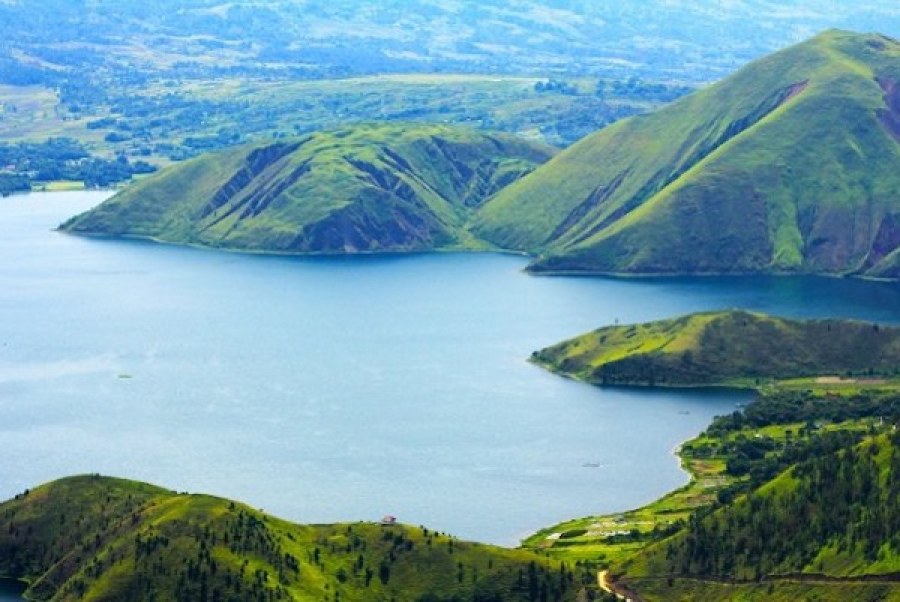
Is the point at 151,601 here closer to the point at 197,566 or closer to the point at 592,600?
the point at 197,566

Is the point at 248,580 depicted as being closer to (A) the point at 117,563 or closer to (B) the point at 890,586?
(A) the point at 117,563

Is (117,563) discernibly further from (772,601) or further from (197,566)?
(772,601)

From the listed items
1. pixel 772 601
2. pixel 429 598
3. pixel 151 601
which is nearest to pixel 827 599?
pixel 772 601

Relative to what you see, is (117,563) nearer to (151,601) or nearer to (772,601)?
(151,601)

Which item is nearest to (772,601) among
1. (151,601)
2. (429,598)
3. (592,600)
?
(592,600)

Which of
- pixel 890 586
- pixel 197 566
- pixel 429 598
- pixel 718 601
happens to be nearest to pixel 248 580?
pixel 197 566
